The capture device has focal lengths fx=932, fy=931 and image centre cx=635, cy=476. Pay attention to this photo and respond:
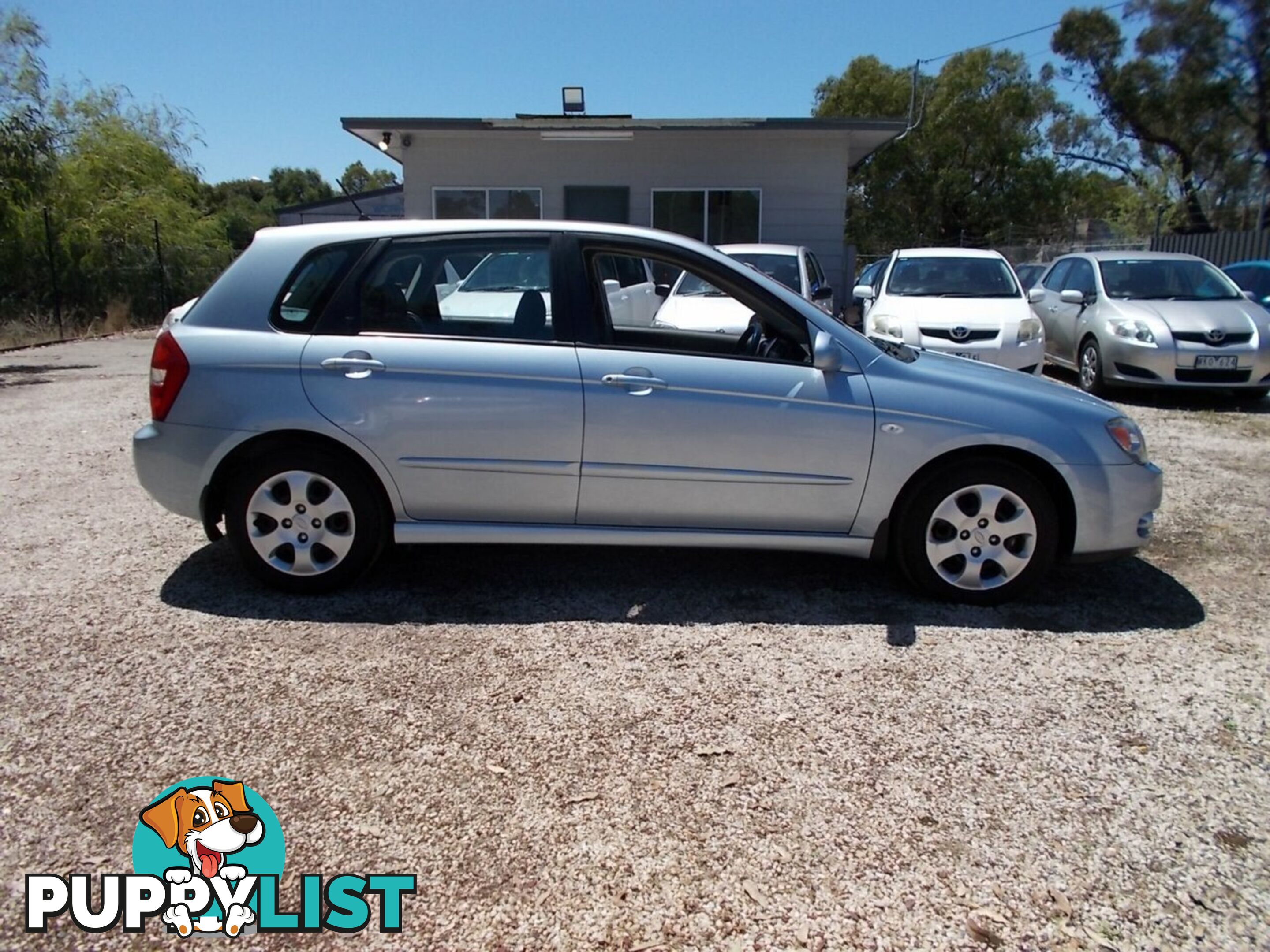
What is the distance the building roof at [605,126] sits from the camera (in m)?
15.1

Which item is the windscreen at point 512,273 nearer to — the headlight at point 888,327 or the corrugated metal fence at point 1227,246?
the headlight at point 888,327

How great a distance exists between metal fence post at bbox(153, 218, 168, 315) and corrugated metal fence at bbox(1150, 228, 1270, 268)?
775 inches

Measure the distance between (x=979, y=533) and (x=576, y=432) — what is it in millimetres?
1858

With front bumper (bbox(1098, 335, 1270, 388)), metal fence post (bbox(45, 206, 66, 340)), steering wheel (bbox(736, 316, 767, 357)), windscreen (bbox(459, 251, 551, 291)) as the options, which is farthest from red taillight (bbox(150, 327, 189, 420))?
metal fence post (bbox(45, 206, 66, 340))

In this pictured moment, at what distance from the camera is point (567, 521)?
4242 mm

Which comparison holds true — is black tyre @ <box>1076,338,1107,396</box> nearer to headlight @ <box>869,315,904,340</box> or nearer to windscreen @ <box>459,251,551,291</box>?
headlight @ <box>869,315,904,340</box>

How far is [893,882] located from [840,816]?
292 millimetres

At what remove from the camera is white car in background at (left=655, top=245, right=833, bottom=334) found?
8.73 metres

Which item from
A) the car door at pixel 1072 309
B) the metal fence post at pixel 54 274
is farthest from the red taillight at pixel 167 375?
the metal fence post at pixel 54 274

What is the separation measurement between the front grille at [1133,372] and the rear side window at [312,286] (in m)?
8.43

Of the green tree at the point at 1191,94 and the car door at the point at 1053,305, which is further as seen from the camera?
the green tree at the point at 1191,94

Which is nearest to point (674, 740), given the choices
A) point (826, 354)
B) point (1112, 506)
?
point (826, 354)

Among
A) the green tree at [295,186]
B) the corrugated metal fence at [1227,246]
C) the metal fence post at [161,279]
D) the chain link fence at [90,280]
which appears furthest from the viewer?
the green tree at [295,186]

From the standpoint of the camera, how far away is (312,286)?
4.23 meters
